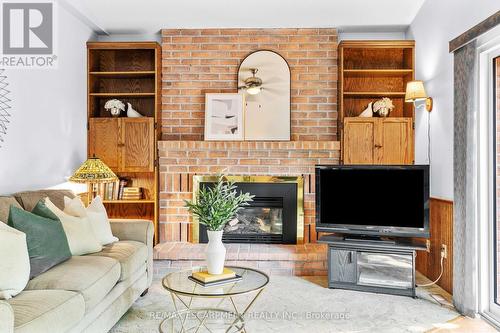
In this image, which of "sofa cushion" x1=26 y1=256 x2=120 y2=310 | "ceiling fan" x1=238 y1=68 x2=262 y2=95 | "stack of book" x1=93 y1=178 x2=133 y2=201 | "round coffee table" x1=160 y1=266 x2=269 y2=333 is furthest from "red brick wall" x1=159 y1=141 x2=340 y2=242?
"sofa cushion" x1=26 y1=256 x2=120 y2=310

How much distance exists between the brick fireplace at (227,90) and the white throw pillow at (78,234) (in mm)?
1637

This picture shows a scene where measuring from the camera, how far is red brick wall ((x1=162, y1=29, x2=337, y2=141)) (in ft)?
14.7

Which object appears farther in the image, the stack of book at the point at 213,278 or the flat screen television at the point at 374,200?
the flat screen television at the point at 374,200

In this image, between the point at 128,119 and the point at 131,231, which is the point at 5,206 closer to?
the point at 131,231

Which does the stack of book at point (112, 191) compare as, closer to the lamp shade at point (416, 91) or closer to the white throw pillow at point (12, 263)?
the white throw pillow at point (12, 263)

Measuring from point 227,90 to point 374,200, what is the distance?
2021mm

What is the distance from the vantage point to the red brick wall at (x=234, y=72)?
449 centimetres

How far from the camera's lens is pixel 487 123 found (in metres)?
2.90

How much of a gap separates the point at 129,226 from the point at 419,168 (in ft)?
8.20

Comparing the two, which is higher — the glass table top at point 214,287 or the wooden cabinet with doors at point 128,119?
the wooden cabinet with doors at point 128,119

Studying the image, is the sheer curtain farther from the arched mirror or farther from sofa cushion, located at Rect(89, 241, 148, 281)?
sofa cushion, located at Rect(89, 241, 148, 281)

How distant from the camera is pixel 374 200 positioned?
11.8 feet

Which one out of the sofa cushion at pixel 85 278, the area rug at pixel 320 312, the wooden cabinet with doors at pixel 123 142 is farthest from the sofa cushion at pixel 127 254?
the wooden cabinet with doors at pixel 123 142

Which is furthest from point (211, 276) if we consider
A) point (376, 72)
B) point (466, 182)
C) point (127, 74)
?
point (376, 72)
